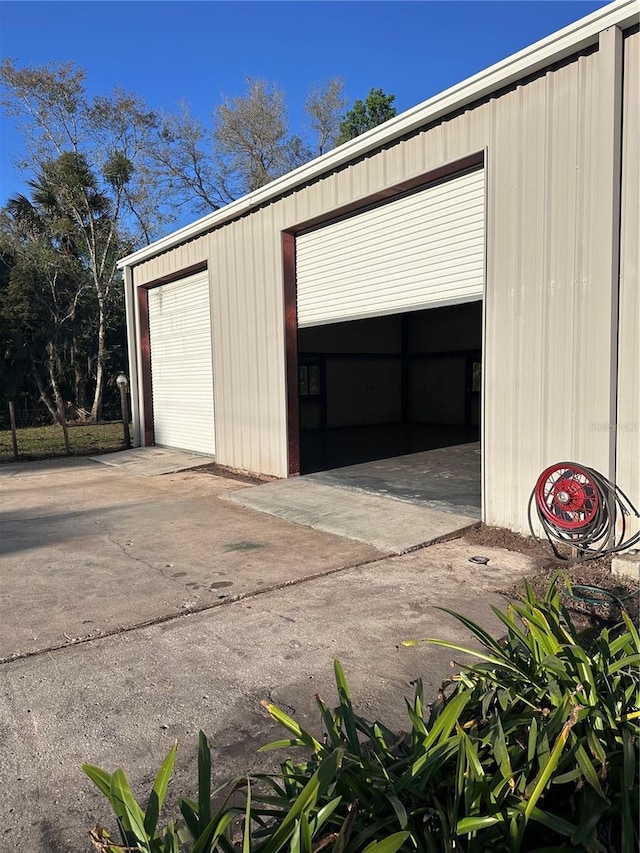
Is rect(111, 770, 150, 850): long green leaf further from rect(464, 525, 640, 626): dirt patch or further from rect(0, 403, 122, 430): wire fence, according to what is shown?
rect(0, 403, 122, 430): wire fence

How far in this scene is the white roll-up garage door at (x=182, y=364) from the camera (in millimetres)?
11180

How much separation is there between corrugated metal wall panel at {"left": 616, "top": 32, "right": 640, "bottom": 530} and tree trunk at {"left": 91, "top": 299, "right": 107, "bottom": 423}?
19534 millimetres

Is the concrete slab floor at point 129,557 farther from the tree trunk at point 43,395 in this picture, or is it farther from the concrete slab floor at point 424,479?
the tree trunk at point 43,395

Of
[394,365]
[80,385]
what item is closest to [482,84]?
[394,365]

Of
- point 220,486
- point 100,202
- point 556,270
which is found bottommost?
point 220,486

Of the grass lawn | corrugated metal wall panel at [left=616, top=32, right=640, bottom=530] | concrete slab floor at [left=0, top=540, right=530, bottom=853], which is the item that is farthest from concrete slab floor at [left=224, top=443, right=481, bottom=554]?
the grass lawn

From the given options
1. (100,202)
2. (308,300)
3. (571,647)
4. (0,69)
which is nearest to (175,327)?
(308,300)

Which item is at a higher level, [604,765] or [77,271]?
[77,271]

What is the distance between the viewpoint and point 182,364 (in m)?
12.0

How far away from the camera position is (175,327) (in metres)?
12.2

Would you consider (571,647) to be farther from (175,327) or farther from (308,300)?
(175,327)

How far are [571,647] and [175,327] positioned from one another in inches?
443

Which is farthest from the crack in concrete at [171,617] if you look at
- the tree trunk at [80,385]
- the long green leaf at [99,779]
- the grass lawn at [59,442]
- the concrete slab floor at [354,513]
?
the tree trunk at [80,385]

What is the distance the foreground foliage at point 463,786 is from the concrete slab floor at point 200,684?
612 mm
